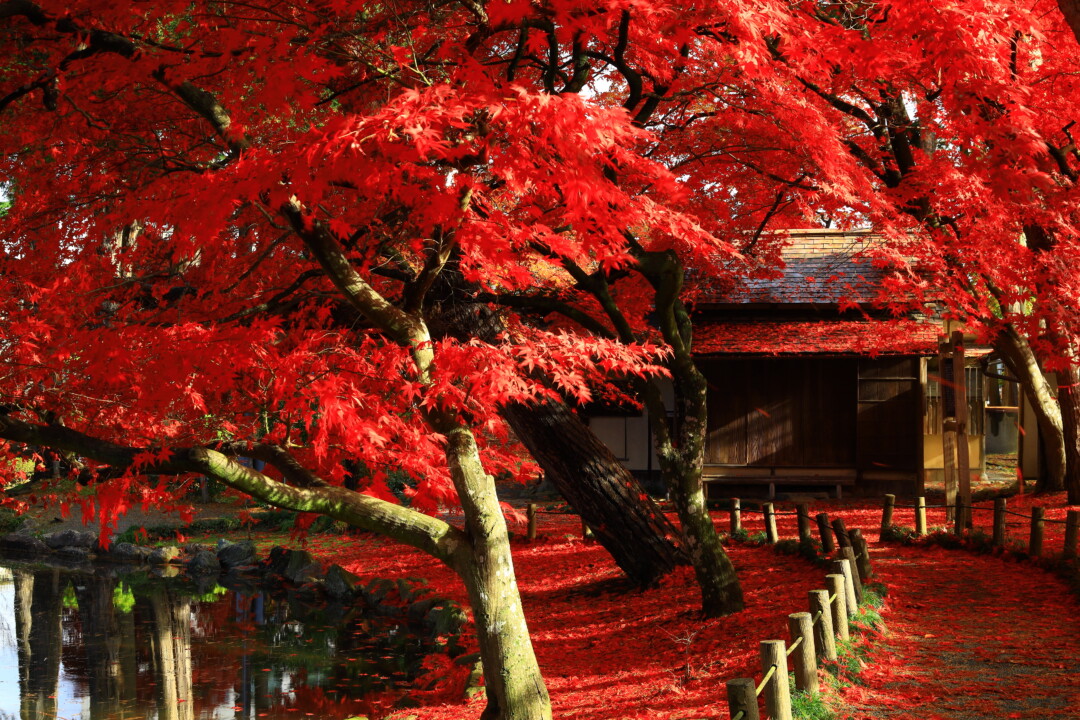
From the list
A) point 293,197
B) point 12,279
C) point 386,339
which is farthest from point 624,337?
point 12,279

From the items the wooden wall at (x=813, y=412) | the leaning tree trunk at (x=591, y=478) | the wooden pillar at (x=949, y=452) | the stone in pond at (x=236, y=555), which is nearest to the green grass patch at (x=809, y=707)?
the leaning tree trunk at (x=591, y=478)

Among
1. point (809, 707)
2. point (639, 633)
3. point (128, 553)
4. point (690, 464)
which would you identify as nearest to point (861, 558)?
point (639, 633)

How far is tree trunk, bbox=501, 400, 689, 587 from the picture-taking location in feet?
34.0

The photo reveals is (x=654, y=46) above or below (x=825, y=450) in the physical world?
above

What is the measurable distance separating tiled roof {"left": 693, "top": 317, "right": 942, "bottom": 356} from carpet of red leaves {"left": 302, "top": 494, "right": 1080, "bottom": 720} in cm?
397

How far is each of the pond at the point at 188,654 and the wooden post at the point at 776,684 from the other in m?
5.04

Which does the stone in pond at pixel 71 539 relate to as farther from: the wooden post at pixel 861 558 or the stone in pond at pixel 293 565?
the wooden post at pixel 861 558

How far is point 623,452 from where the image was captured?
19453mm

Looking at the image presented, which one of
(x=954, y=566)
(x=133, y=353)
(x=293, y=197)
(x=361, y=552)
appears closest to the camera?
(x=293, y=197)

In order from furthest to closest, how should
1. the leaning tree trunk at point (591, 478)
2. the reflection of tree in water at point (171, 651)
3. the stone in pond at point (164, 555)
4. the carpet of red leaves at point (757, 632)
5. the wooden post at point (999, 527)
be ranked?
the stone in pond at point (164, 555) → the wooden post at point (999, 527) → the leaning tree trunk at point (591, 478) → the reflection of tree in water at point (171, 651) → the carpet of red leaves at point (757, 632)

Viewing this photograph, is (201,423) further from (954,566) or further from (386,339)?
(954,566)

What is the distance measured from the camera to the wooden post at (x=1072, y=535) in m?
10.3

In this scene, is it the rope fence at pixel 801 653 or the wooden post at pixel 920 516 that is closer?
the rope fence at pixel 801 653

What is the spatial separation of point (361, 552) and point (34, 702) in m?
7.54
